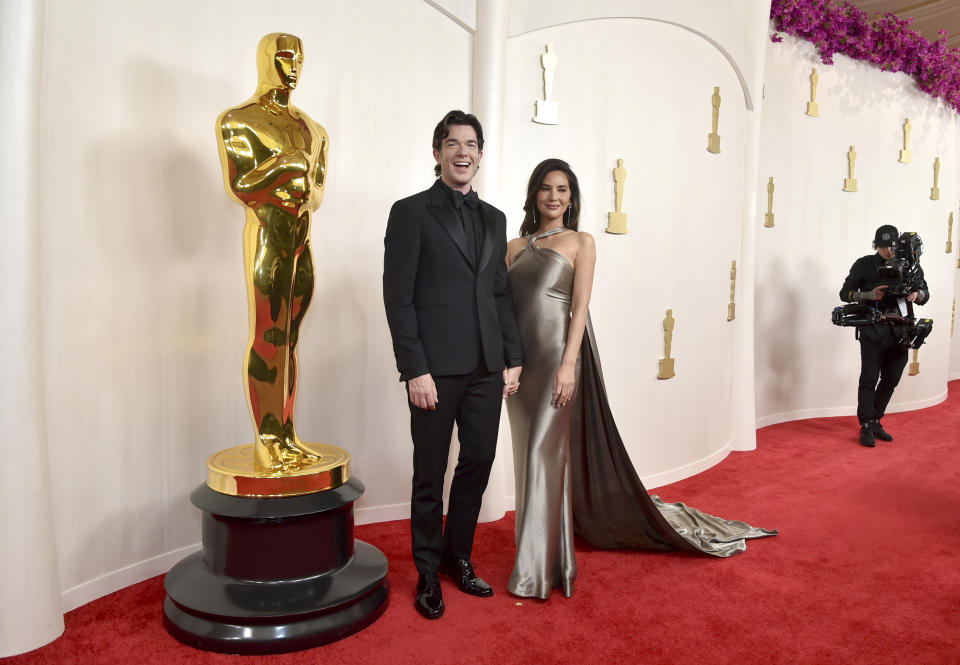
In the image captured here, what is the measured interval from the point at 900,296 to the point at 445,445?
4398 mm

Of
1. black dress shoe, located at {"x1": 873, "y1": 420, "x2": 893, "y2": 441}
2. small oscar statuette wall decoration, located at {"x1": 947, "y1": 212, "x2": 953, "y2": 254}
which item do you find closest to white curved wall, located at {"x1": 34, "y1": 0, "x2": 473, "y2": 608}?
black dress shoe, located at {"x1": 873, "y1": 420, "x2": 893, "y2": 441}

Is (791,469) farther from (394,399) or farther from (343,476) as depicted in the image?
(343,476)

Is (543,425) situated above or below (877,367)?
above

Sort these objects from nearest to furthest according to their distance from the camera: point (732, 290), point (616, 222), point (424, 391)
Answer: point (424, 391)
point (616, 222)
point (732, 290)

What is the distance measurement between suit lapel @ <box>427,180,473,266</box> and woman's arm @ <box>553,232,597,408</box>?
0.48m

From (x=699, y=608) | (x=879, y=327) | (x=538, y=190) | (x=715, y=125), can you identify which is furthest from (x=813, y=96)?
(x=699, y=608)

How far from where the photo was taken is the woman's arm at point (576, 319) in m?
2.85

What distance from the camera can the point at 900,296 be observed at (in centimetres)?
559

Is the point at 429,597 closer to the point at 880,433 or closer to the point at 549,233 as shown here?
the point at 549,233

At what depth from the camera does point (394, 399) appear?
380 cm

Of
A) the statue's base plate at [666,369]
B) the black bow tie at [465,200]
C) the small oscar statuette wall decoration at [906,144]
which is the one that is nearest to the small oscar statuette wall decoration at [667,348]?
the statue's base plate at [666,369]

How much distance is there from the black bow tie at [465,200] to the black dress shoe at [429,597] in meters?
1.34

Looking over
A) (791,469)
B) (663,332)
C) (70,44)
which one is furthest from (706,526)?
(70,44)

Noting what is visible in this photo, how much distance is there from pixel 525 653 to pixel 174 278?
1955 millimetres
